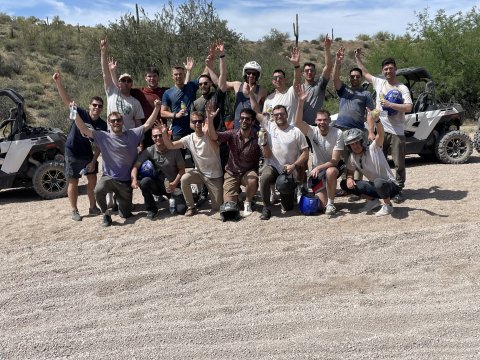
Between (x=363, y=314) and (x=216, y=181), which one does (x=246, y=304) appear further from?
(x=216, y=181)

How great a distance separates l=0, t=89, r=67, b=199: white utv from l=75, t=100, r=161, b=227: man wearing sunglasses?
228 centimetres

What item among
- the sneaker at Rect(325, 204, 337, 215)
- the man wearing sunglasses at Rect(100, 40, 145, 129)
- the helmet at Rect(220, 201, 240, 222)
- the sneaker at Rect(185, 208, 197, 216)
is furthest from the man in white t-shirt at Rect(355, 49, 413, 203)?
the man wearing sunglasses at Rect(100, 40, 145, 129)

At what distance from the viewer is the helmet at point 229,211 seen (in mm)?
6739

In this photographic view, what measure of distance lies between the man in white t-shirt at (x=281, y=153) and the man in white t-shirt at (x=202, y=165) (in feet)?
2.13

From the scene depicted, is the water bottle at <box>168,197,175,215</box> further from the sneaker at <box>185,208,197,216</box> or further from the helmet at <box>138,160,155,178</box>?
the helmet at <box>138,160,155,178</box>

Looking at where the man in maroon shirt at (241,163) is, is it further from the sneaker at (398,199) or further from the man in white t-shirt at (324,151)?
the sneaker at (398,199)

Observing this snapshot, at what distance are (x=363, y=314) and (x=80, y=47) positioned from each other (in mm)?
35778

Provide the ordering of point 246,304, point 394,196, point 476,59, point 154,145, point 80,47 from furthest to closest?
1. point 80,47
2. point 476,59
3. point 154,145
4. point 394,196
5. point 246,304

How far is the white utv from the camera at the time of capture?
873 centimetres

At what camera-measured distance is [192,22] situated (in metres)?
22.7

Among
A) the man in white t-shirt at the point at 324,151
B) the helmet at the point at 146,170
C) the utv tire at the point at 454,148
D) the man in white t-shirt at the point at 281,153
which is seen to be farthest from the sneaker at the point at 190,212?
the utv tire at the point at 454,148

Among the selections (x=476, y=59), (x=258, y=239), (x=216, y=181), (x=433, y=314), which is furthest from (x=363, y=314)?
(x=476, y=59)

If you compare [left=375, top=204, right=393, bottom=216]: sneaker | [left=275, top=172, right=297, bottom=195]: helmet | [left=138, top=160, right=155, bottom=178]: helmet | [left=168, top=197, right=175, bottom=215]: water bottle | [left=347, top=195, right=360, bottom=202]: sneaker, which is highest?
[left=138, top=160, right=155, bottom=178]: helmet

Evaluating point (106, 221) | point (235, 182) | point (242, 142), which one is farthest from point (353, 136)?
point (106, 221)
